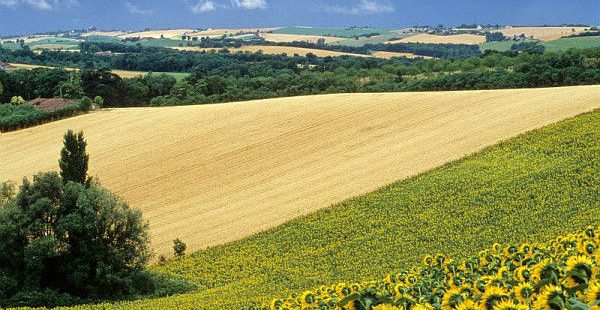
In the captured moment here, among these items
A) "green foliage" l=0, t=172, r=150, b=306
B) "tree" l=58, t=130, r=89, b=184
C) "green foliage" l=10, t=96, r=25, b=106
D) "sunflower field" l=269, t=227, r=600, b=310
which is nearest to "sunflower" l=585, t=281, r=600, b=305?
"sunflower field" l=269, t=227, r=600, b=310

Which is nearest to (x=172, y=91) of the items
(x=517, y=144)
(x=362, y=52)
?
(x=517, y=144)

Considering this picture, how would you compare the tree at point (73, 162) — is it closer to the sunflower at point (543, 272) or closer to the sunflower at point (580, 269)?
the sunflower at point (543, 272)

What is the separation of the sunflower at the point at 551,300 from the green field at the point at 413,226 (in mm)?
17151

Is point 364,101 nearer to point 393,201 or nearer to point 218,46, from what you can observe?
point 393,201

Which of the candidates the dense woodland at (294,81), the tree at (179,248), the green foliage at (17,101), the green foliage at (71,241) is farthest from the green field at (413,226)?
the green foliage at (17,101)

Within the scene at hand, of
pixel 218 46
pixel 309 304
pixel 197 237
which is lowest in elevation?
pixel 197 237

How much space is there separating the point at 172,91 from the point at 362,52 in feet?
270

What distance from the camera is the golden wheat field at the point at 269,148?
42.2m

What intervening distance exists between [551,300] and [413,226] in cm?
2802

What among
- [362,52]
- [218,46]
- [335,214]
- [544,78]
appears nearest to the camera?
[335,214]

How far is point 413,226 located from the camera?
3250cm

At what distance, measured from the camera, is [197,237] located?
37.3m

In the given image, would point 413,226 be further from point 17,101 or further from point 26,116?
point 17,101

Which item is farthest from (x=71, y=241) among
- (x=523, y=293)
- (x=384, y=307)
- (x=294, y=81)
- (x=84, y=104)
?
(x=294, y=81)
